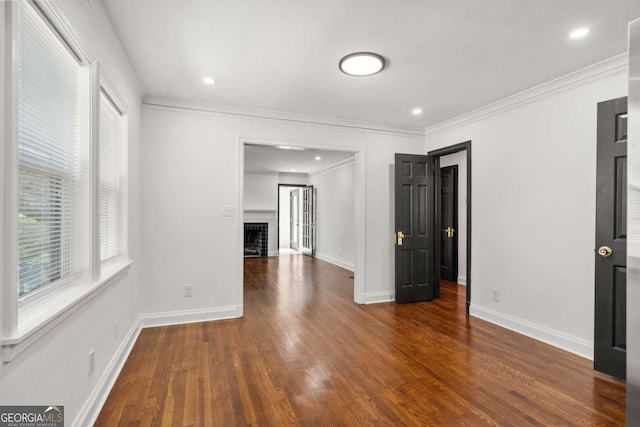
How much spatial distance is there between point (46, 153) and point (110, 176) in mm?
1122

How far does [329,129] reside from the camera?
4406 mm

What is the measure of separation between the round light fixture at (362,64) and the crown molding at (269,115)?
1.39 metres

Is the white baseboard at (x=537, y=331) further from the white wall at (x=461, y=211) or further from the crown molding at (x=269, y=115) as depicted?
the crown molding at (x=269, y=115)

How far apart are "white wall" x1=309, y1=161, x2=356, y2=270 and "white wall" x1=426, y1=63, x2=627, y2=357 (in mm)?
3420

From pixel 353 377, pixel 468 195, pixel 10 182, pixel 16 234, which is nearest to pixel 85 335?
pixel 16 234

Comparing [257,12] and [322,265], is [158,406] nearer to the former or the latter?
[257,12]

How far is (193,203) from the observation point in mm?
3748

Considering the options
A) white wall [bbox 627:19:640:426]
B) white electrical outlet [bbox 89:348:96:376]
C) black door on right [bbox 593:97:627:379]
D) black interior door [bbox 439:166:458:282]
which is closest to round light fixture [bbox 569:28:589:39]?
black door on right [bbox 593:97:627:379]

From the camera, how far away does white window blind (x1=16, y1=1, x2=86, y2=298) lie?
1348mm

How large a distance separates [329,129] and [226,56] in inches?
77.3

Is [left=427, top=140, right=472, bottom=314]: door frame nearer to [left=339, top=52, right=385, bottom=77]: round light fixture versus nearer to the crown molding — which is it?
the crown molding

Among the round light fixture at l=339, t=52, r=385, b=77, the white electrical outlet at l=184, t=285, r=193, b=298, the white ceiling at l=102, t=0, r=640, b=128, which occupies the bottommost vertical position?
the white electrical outlet at l=184, t=285, r=193, b=298

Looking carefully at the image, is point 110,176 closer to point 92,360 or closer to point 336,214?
point 92,360

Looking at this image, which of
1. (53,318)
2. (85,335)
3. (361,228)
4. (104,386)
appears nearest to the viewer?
(53,318)
